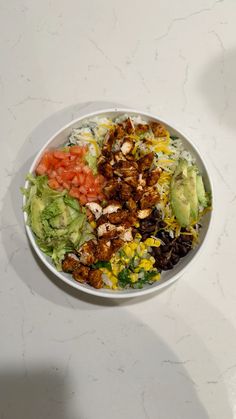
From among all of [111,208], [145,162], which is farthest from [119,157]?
[111,208]

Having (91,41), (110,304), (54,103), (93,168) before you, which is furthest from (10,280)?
(91,41)

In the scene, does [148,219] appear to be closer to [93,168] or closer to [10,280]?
[93,168]

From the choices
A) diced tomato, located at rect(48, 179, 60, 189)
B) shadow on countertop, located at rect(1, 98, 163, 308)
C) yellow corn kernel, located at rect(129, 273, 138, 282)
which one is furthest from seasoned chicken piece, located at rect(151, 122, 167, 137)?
yellow corn kernel, located at rect(129, 273, 138, 282)

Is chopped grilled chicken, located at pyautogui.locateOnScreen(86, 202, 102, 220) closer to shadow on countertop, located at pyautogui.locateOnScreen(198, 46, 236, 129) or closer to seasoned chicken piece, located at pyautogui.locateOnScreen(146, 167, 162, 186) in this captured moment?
seasoned chicken piece, located at pyautogui.locateOnScreen(146, 167, 162, 186)

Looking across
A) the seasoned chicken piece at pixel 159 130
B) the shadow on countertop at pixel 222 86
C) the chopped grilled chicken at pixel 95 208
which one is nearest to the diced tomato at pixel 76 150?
the chopped grilled chicken at pixel 95 208

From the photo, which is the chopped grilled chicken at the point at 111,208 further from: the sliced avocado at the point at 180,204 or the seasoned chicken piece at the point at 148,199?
the sliced avocado at the point at 180,204

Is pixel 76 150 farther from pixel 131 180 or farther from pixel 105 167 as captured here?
pixel 131 180
